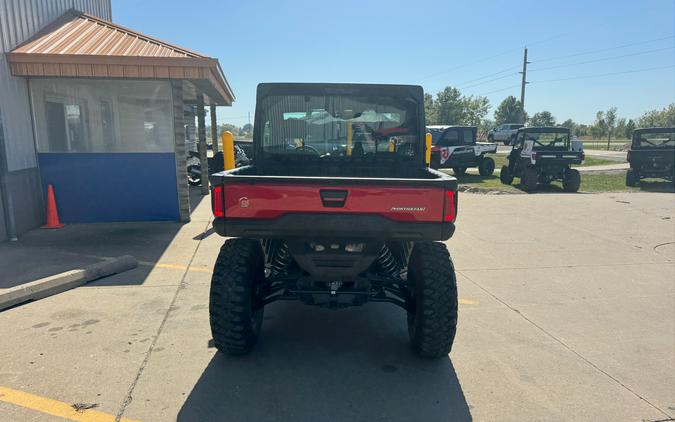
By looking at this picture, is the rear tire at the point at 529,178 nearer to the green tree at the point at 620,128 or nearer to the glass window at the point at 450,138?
the glass window at the point at 450,138

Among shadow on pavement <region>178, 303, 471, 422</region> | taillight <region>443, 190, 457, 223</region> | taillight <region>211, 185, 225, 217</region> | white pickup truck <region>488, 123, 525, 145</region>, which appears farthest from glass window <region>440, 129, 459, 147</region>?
white pickup truck <region>488, 123, 525, 145</region>

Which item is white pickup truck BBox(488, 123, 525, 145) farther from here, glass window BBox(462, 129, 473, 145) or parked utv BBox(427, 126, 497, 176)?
glass window BBox(462, 129, 473, 145)

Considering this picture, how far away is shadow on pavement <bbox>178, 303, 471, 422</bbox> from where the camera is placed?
2936 millimetres

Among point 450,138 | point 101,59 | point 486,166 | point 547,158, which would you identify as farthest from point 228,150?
point 486,166

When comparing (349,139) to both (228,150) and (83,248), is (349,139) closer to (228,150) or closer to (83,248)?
(228,150)

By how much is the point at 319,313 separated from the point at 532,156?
11290mm

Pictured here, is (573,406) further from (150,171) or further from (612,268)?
(150,171)

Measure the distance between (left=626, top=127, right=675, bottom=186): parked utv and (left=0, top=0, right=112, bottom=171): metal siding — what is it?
17.0 metres

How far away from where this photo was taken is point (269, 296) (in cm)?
379

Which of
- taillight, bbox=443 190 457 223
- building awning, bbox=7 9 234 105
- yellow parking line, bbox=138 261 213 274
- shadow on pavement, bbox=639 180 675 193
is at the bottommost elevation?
yellow parking line, bbox=138 261 213 274

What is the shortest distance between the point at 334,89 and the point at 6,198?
5.94 m

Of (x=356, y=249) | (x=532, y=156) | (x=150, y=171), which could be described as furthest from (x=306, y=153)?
(x=532, y=156)

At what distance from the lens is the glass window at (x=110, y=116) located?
27.7ft

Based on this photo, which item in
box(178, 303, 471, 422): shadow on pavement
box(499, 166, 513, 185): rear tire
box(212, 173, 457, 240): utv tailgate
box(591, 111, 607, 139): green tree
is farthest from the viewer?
box(591, 111, 607, 139): green tree
